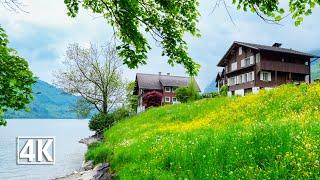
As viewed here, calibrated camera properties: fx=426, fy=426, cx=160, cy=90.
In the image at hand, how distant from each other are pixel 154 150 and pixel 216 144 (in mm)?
4386

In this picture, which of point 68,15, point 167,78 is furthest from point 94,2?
point 167,78

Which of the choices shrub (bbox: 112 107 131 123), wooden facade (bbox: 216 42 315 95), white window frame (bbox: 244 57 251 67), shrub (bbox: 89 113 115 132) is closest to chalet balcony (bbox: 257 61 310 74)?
wooden facade (bbox: 216 42 315 95)

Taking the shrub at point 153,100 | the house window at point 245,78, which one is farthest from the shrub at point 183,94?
the house window at point 245,78

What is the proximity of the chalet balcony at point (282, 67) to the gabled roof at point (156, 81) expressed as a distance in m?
46.7

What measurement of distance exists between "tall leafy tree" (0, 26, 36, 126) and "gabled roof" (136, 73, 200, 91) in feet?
332

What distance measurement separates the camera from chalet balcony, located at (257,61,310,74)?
73250mm

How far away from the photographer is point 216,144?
41.4ft

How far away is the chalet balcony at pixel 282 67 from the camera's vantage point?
73.2 metres

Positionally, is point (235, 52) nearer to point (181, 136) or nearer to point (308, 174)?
point (181, 136)

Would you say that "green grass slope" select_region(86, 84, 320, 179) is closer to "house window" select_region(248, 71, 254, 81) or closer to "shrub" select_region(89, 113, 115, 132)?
"shrub" select_region(89, 113, 115, 132)

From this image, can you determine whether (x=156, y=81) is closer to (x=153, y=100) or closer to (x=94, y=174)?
(x=153, y=100)

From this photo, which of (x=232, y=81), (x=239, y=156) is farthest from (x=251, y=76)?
(x=239, y=156)

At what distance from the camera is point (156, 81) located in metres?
120

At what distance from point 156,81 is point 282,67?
51097mm
